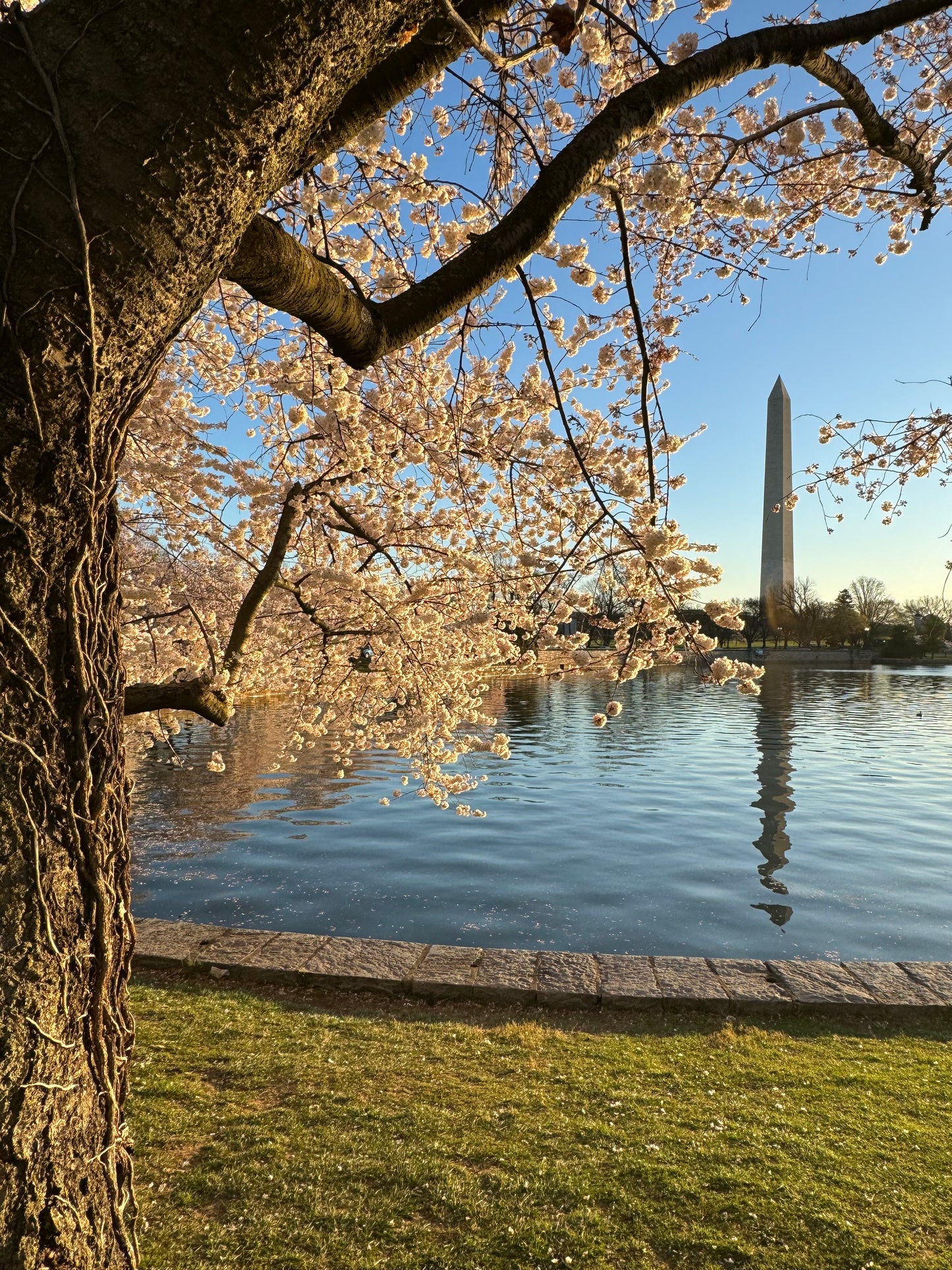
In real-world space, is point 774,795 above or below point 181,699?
below

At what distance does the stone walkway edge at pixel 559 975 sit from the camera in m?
6.05

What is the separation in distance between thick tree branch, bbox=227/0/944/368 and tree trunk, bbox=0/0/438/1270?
34 cm

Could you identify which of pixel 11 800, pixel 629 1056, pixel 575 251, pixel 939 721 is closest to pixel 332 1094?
pixel 629 1056

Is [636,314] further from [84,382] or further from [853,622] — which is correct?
[853,622]

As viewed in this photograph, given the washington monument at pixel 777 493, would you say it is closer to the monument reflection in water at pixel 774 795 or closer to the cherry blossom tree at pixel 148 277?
the monument reflection in water at pixel 774 795

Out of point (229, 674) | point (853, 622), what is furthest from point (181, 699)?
point (853, 622)

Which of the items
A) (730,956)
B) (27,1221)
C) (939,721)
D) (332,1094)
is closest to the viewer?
(27,1221)

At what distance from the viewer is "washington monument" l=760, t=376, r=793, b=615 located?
5184cm

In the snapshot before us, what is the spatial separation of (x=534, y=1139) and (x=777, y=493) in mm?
54223

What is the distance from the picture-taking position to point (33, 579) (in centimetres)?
183

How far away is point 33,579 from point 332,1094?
3989 mm

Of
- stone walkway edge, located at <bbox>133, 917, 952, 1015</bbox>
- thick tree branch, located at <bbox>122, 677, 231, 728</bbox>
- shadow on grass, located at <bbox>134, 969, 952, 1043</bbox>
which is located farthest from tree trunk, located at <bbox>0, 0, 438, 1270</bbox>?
stone walkway edge, located at <bbox>133, 917, 952, 1015</bbox>

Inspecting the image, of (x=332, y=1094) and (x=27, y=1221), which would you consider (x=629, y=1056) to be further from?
(x=27, y=1221)

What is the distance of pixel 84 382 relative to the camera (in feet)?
5.83
